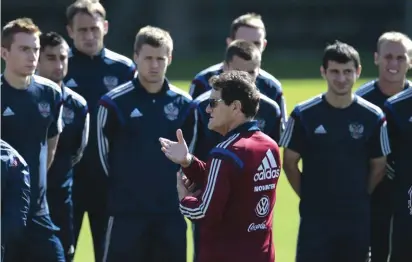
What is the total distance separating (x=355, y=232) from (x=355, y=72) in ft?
3.82

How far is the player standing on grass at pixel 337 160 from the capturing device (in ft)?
→ 27.2

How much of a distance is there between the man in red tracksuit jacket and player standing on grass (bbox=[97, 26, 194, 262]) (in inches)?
64.3

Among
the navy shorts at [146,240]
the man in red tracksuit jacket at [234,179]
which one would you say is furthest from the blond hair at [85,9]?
the man in red tracksuit jacket at [234,179]

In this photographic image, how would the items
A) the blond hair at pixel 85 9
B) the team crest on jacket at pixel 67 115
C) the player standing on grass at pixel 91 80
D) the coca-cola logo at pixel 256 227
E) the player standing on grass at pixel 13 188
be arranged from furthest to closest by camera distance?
the blond hair at pixel 85 9 < the player standing on grass at pixel 91 80 < the team crest on jacket at pixel 67 115 < the player standing on grass at pixel 13 188 < the coca-cola logo at pixel 256 227


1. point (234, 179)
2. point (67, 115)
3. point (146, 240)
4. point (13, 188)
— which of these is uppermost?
point (67, 115)

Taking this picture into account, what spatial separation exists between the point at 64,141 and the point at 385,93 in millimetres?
2524

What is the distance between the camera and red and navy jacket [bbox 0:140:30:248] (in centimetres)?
696

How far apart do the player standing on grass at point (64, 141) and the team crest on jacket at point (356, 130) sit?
2.12 metres

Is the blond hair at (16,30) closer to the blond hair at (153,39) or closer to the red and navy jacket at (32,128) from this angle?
the red and navy jacket at (32,128)

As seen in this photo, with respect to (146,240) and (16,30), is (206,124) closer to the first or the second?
(146,240)

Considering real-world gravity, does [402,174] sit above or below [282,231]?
above

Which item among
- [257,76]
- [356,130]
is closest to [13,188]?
[356,130]

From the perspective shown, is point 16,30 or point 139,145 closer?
point 16,30

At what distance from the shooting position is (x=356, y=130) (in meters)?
8.33
